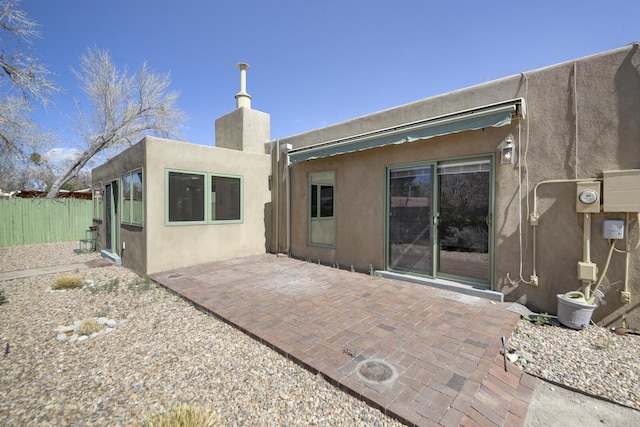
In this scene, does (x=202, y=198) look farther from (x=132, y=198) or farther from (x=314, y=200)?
Result: (x=314, y=200)

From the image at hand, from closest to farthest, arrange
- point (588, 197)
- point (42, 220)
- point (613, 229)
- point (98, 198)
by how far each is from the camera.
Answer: point (613, 229) < point (588, 197) < point (98, 198) < point (42, 220)

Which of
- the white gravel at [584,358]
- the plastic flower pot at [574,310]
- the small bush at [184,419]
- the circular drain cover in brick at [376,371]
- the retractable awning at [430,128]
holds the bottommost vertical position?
the white gravel at [584,358]

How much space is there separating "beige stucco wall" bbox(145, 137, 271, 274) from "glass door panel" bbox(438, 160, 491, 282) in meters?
5.98

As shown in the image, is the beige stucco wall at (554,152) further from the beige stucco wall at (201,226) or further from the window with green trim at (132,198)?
the window with green trim at (132,198)

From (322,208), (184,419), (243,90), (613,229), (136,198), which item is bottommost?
(184,419)

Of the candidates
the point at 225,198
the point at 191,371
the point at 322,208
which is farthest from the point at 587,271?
the point at 225,198

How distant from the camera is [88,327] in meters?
4.19

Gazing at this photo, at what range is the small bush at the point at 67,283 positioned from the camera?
21.0 feet

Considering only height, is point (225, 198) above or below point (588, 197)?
above

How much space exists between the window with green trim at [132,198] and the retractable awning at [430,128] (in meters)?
4.92

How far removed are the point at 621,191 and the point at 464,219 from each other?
222 centimetres

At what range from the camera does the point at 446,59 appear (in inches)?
311

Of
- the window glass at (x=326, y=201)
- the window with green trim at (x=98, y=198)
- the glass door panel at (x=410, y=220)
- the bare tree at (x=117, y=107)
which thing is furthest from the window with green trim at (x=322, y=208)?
the bare tree at (x=117, y=107)

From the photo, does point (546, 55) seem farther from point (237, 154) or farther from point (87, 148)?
point (87, 148)
